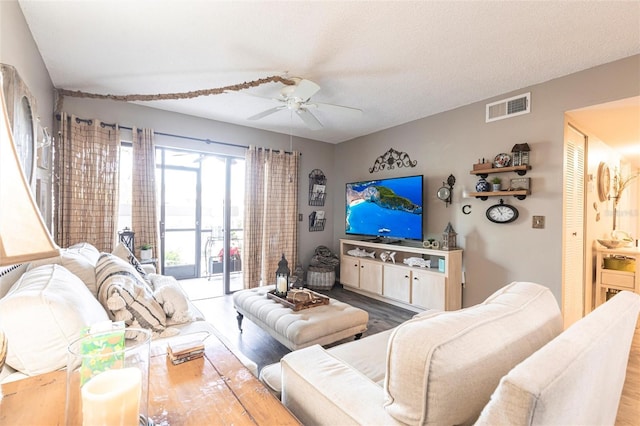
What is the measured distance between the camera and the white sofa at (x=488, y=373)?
0.58 m

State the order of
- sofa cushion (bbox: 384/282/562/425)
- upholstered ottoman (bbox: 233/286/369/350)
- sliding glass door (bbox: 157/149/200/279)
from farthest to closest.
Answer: sliding glass door (bbox: 157/149/200/279) < upholstered ottoman (bbox: 233/286/369/350) < sofa cushion (bbox: 384/282/562/425)

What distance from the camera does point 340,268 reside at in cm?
473

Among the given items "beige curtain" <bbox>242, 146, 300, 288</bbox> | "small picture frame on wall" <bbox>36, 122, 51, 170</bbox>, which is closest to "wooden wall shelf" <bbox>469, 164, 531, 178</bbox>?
"beige curtain" <bbox>242, 146, 300, 288</bbox>

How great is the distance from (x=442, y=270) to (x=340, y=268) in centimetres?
179

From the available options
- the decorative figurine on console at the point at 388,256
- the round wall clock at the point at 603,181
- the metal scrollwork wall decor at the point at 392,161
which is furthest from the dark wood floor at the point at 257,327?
the round wall clock at the point at 603,181

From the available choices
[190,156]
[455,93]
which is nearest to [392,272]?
[455,93]

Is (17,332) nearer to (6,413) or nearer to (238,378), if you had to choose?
(6,413)

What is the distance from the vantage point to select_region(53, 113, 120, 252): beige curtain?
305 cm

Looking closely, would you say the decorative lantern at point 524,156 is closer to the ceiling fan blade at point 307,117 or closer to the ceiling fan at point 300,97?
the ceiling fan at point 300,97

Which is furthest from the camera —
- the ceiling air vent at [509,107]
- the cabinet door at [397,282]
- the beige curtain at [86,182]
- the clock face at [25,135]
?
the cabinet door at [397,282]

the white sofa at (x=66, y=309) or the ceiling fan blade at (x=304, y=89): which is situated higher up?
the ceiling fan blade at (x=304, y=89)

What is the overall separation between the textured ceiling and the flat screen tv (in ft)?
4.05

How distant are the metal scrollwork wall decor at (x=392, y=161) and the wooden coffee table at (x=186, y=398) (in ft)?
12.2

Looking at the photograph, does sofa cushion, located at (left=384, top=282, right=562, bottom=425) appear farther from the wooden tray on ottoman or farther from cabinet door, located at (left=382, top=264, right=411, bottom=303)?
cabinet door, located at (left=382, top=264, right=411, bottom=303)
